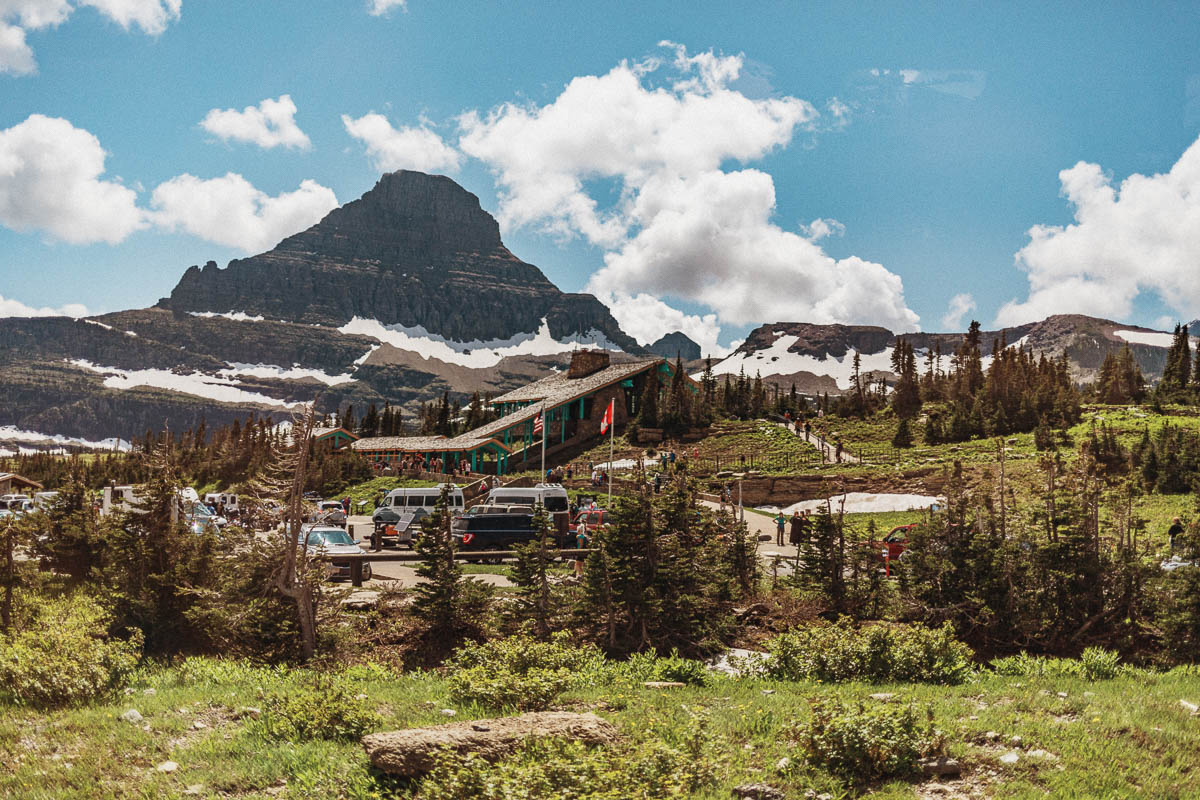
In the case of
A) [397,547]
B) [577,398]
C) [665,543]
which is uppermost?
[577,398]

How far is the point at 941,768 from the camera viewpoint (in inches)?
267

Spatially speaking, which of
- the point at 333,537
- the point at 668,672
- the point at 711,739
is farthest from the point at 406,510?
the point at 711,739

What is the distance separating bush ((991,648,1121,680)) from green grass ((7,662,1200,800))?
0.26 meters

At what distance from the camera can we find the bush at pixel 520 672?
8.75 meters

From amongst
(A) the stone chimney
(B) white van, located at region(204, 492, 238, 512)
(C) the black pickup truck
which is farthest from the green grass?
(A) the stone chimney

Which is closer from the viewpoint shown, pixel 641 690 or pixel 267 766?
pixel 267 766

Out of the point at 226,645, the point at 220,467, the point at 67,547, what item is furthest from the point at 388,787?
the point at 220,467

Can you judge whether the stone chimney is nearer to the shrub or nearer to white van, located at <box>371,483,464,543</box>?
white van, located at <box>371,483,464,543</box>

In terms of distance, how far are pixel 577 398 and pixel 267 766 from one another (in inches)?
2570

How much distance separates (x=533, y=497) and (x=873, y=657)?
83.8 ft

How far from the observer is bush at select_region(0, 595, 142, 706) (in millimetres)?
9164

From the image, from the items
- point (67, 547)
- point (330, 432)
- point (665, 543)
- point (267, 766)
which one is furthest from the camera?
point (330, 432)

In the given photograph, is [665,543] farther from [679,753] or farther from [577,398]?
[577,398]

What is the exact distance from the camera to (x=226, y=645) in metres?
12.6
